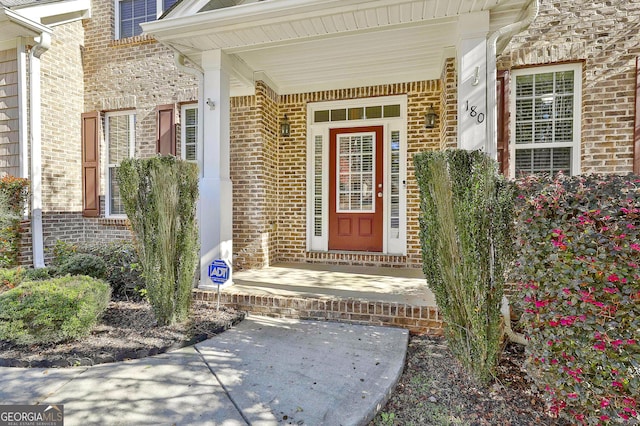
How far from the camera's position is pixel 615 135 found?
12.5 feet

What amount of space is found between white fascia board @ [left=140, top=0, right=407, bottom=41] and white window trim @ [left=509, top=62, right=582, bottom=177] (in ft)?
6.85

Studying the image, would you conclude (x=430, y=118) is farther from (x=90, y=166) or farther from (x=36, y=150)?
(x=36, y=150)

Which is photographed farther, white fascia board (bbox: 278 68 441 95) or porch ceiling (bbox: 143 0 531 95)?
white fascia board (bbox: 278 68 441 95)

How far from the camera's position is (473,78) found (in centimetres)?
313

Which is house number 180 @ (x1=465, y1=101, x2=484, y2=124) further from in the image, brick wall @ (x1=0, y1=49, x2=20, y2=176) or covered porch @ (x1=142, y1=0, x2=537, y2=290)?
brick wall @ (x1=0, y1=49, x2=20, y2=176)

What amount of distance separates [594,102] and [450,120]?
155 centimetres

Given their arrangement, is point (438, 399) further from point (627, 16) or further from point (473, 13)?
point (627, 16)

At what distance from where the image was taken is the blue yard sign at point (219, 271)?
3.62 m

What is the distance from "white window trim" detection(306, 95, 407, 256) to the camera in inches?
206

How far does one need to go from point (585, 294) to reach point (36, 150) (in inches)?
275

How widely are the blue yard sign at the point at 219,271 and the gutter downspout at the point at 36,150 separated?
352cm

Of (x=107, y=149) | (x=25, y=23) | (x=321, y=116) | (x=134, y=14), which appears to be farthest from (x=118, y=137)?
(x=321, y=116)

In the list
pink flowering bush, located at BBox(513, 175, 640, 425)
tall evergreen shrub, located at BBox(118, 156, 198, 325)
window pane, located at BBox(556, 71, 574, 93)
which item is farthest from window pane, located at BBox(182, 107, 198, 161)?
window pane, located at BBox(556, 71, 574, 93)

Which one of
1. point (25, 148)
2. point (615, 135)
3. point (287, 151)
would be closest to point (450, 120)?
point (615, 135)
